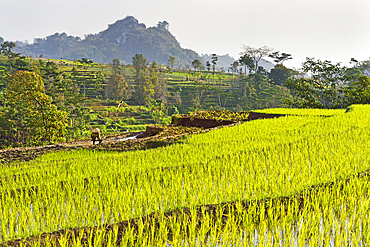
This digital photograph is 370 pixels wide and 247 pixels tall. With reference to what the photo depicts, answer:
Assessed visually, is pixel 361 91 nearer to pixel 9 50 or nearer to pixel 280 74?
pixel 280 74

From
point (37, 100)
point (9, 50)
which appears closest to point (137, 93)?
point (9, 50)

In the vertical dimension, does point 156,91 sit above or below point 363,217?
above

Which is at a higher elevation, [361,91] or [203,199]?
[361,91]

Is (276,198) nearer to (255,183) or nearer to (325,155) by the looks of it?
(255,183)

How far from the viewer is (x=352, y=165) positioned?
523 centimetres

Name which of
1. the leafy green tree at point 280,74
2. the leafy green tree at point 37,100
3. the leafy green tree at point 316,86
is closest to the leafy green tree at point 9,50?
the leafy green tree at point 37,100

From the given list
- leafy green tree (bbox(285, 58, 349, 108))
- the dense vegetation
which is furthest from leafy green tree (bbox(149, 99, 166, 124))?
leafy green tree (bbox(285, 58, 349, 108))

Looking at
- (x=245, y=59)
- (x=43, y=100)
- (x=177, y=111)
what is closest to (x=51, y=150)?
(x=43, y=100)

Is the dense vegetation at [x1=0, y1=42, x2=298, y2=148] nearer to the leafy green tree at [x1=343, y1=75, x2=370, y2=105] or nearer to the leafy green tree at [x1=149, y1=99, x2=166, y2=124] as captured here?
the leafy green tree at [x1=149, y1=99, x2=166, y2=124]

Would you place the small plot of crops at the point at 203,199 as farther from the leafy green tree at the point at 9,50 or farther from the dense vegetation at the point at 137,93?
the leafy green tree at the point at 9,50

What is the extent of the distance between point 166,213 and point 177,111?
176ft

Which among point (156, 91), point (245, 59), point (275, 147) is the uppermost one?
point (245, 59)

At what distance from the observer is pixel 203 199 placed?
4.18m

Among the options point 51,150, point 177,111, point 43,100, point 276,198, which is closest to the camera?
point 276,198
